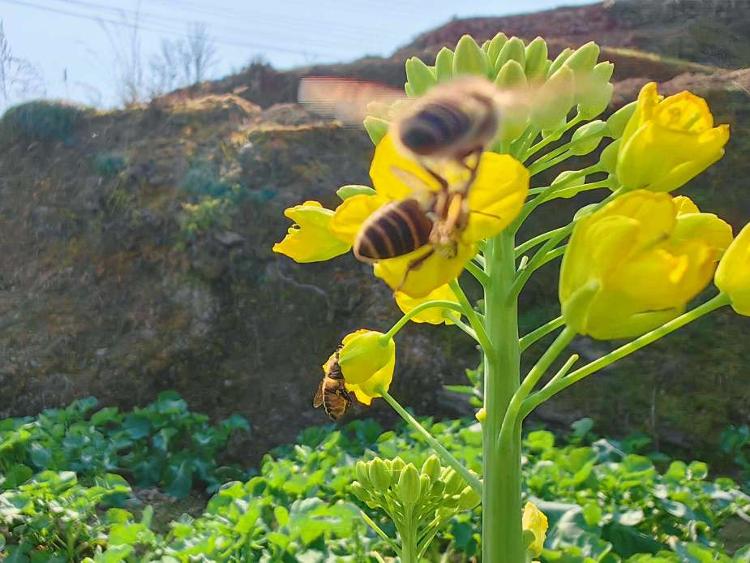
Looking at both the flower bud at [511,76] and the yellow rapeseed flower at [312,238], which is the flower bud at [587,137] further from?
the yellow rapeseed flower at [312,238]

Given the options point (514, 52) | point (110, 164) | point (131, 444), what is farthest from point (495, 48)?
point (110, 164)

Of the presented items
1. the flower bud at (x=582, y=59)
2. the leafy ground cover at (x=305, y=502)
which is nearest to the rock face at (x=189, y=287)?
the leafy ground cover at (x=305, y=502)

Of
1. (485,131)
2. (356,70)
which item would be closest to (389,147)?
(485,131)

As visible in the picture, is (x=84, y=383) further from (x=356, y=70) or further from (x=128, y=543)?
(x=356, y=70)

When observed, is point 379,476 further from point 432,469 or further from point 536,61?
point 536,61

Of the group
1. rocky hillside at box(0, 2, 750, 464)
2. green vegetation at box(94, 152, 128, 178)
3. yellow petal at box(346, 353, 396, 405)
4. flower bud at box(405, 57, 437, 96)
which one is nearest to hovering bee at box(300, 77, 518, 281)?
flower bud at box(405, 57, 437, 96)

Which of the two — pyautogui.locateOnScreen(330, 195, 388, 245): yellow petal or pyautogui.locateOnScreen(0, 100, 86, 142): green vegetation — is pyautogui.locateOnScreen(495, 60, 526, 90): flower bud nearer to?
pyautogui.locateOnScreen(330, 195, 388, 245): yellow petal
